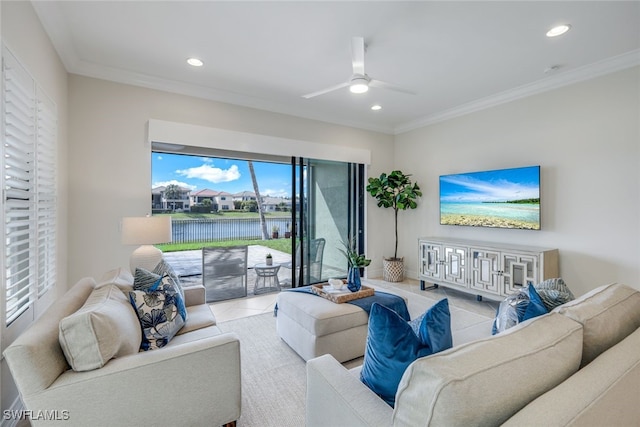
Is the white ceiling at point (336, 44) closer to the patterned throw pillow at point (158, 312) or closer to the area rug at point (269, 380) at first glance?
the patterned throw pillow at point (158, 312)

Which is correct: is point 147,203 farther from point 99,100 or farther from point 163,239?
point 99,100

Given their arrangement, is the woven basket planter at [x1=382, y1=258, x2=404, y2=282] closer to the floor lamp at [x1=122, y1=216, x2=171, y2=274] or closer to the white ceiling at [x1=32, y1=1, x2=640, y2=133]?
the white ceiling at [x1=32, y1=1, x2=640, y2=133]

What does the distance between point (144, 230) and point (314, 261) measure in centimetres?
265

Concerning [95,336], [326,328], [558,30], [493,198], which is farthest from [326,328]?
[558,30]

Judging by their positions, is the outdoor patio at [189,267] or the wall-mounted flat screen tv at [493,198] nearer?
the wall-mounted flat screen tv at [493,198]

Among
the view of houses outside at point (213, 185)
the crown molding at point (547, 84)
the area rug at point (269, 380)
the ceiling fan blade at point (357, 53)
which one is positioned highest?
the crown molding at point (547, 84)

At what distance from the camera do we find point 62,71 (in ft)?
9.20

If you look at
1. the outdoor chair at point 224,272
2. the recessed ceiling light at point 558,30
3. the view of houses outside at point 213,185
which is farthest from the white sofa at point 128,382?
the recessed ceiling light at point 558,30

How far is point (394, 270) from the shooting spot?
4.92 m

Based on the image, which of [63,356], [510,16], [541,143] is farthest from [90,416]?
[541,143]

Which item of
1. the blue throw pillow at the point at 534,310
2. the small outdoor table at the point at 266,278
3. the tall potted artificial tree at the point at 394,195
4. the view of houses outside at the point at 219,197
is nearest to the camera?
the blue throw pillow at the point at 534,310

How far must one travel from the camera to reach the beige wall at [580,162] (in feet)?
9.66

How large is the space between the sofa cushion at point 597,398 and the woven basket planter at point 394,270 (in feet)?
12.9

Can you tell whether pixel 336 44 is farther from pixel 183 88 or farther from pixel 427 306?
pixel 427 306
